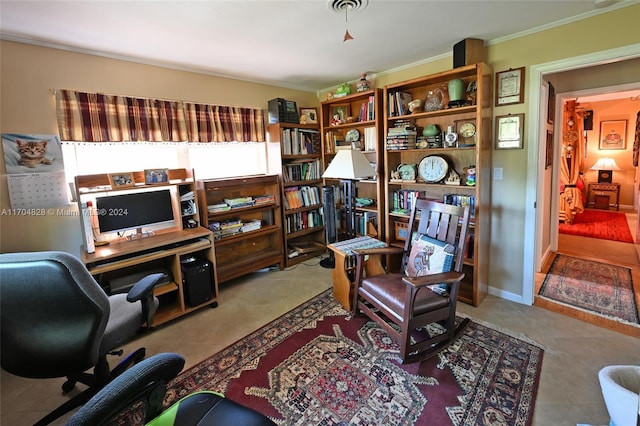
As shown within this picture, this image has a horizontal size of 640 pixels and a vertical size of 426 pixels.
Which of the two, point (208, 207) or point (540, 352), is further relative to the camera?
point (208, 207)

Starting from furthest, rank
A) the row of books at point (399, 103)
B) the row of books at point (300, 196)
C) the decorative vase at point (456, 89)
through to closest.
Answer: the row of books at point (300, 196) < the row of books at point (399, 103) < the decorative vase at point (456, 89)

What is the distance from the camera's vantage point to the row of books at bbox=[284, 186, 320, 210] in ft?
12.3

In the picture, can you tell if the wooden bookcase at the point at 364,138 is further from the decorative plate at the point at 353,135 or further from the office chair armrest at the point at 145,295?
the office chair armrest at the point at 145,295

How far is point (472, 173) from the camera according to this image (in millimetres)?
2693

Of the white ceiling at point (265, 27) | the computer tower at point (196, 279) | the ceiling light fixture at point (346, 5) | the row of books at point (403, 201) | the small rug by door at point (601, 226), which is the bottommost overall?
the small rug by door at point (601, 226)

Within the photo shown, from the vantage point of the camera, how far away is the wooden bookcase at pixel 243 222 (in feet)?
10.3

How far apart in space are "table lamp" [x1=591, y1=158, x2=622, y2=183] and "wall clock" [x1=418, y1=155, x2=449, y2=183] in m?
5.67

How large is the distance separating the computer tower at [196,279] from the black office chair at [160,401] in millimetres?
1516

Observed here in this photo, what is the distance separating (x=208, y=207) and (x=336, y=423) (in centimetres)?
230

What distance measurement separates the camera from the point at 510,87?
2.58 m

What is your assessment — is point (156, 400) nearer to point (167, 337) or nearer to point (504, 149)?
point (167, 337)

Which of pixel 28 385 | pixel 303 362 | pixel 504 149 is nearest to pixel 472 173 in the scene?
pixel 504 149

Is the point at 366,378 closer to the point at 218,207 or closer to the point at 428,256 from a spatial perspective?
the point at 428,256

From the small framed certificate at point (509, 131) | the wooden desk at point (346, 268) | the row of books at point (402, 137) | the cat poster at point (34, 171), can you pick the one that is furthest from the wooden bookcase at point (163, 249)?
the small framed certificate at point (509, 131)
